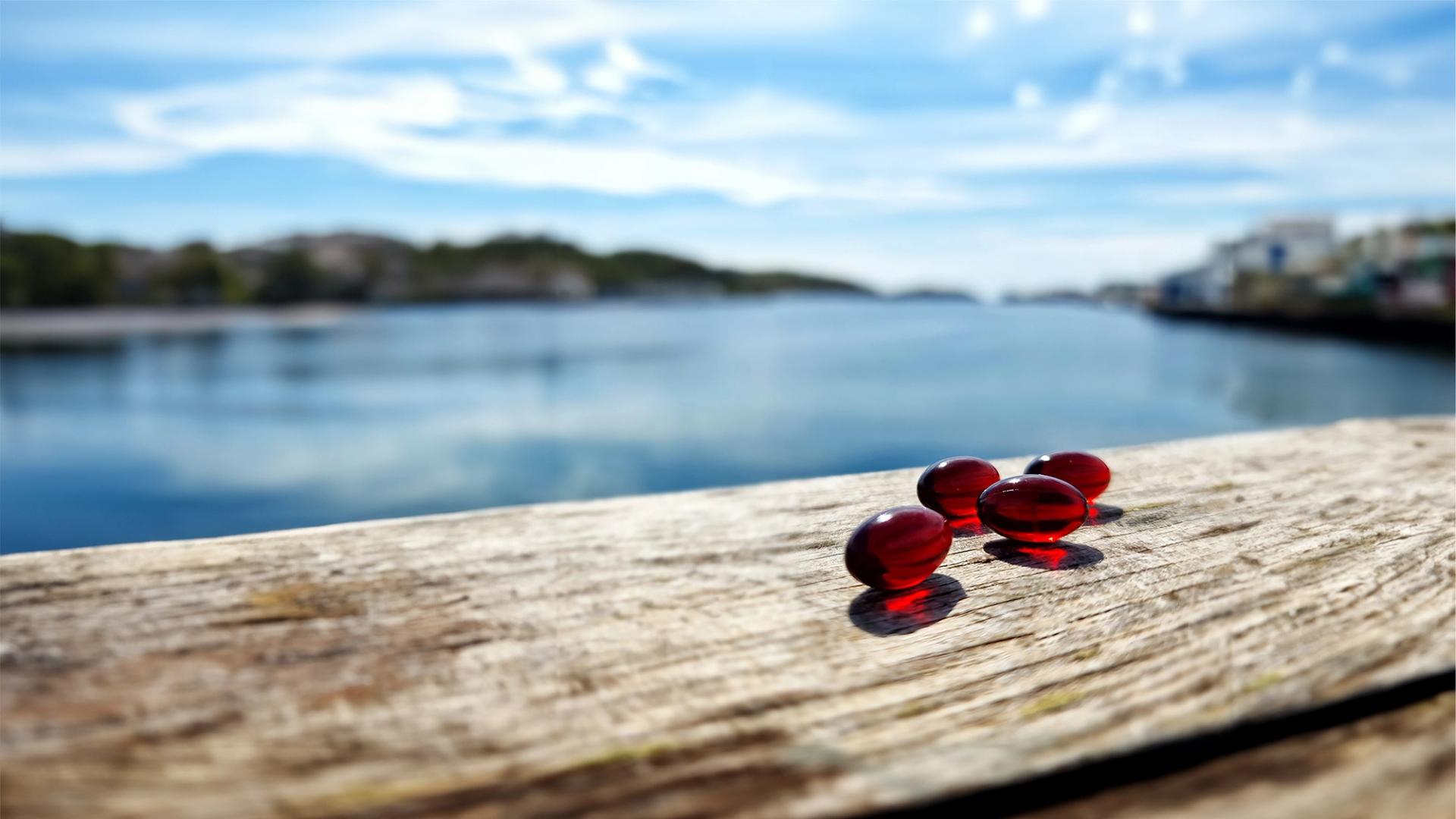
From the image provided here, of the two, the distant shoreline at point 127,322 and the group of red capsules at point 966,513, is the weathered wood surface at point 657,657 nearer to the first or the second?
the group of red capsules at point 966,513

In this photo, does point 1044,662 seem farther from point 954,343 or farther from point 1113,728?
point 954,343

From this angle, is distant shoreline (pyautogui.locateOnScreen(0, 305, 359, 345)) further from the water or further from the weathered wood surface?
the weathered wood surface

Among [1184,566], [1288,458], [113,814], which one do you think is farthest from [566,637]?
[1288,458]

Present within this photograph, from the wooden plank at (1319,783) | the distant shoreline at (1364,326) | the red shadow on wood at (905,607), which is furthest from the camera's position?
the distant shoreline at (1364,326)

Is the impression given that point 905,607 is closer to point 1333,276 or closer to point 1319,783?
point 1319,783

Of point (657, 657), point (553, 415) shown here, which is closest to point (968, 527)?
point (657, 657)

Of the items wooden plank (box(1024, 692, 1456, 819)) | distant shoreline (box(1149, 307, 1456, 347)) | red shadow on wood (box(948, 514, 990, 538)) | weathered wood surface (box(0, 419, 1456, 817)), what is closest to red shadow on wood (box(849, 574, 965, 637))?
weathered wood surface (box(0, 419, 1456, 817))

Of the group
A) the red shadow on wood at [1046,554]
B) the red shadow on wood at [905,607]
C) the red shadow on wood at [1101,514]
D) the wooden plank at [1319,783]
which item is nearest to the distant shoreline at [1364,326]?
the red shadow on wood at [1101,514]
